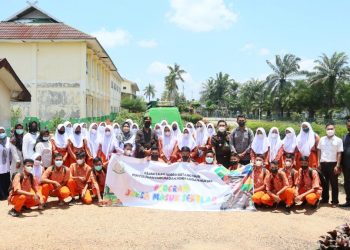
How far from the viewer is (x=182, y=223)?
6773 mm

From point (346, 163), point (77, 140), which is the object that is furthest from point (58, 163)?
point (346, 163)

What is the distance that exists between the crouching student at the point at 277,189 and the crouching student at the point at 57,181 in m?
3.83

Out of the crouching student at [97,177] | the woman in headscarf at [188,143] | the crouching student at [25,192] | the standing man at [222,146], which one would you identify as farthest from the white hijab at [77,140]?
the standing man at [222,146]

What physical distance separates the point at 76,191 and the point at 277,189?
395cm

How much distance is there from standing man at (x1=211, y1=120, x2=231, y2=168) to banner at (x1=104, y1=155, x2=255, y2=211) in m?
0.73

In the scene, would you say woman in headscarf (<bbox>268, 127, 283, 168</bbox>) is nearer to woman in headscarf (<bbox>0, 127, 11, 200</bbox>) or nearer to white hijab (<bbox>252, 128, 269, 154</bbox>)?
white hijab (<bbox>252, 128, 269, 154</bbox>)

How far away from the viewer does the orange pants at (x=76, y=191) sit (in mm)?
8031

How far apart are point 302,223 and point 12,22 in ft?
69.9

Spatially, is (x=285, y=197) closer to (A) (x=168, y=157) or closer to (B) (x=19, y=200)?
(A) (x=168, y=157)

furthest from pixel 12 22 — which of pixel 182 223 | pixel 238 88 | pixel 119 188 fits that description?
pixel 238 88

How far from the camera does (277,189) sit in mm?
7809

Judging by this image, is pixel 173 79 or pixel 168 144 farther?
pixel 173 79

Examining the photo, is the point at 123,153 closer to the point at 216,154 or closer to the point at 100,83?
the point at 216,154

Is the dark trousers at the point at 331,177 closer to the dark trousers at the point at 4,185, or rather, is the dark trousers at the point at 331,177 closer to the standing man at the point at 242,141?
the standing man at the point at 242,141
